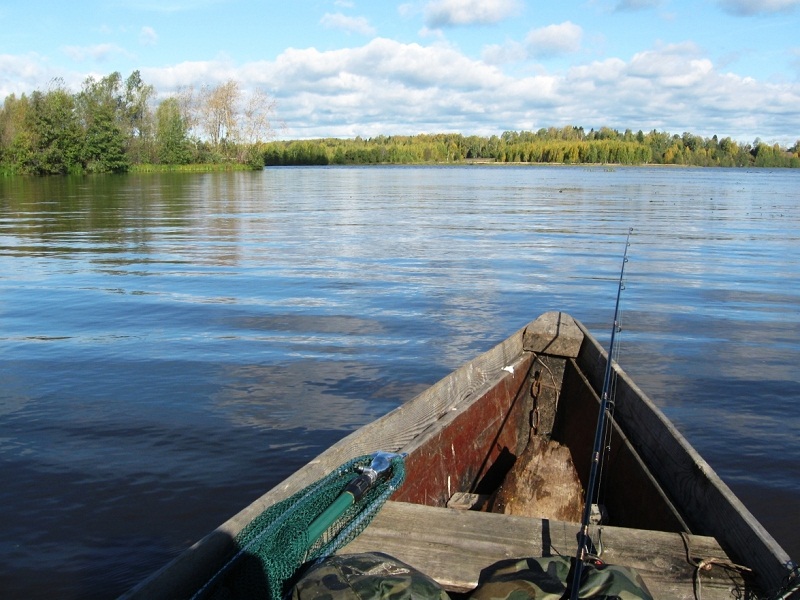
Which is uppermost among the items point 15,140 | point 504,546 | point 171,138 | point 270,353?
point 171,138

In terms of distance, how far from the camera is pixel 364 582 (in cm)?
245

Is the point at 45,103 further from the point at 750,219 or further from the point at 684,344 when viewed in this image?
the point at 684,344

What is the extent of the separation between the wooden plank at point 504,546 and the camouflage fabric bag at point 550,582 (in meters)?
0.13

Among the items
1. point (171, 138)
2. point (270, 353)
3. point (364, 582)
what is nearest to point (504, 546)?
point (364, 582)

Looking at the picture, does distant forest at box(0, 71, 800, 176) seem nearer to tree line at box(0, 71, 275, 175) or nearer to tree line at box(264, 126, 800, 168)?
tree line at box(0, 71, 275, 175)

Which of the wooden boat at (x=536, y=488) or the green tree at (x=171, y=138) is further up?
the green tree at (x=171, y=138)

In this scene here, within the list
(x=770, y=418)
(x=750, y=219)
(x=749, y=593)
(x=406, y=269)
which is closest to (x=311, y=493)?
(x=749, y=593)

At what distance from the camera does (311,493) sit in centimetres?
306

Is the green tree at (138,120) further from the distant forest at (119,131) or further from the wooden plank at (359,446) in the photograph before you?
the wooden plank at (359,446)

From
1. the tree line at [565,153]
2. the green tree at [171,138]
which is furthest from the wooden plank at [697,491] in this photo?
the tree line at [565,153]

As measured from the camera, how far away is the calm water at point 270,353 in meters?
5.09

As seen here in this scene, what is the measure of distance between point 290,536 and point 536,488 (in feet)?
6.55

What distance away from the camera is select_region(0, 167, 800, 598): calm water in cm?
509

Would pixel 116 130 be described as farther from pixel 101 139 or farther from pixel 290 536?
pixel 290 536
